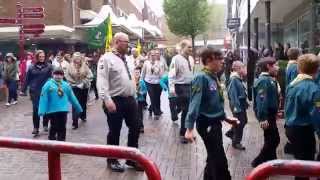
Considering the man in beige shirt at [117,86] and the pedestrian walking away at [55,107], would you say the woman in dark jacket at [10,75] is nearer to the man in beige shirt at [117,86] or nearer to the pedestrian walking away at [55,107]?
the pedestrian walking away at [55,107]

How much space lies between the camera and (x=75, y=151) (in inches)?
163

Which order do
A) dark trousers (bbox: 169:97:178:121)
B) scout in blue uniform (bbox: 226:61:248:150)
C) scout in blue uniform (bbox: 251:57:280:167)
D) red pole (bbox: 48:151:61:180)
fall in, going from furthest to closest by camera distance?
dark trousers (bbox: 169:97:178:121) < scout in blue uniform (bbox: 226:61:248:150) < scout in blue uniform (bbox: 251:57:280:167) < red pole (bbox: 48:151:61:180)

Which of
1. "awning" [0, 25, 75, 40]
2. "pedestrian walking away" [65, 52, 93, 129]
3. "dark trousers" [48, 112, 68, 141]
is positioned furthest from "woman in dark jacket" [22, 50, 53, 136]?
"awning" [0, 25, 75, 40]

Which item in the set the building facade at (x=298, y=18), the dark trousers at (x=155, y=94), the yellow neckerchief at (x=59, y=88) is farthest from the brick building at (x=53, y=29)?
the yellow neckerchief at (x=59, y=88)

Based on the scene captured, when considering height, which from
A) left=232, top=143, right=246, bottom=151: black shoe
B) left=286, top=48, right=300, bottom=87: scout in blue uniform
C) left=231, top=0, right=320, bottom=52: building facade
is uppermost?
left=231, top=0, right=320, bottom=52: building facade

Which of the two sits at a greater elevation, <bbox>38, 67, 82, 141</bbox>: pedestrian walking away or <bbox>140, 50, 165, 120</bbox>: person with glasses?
<bbox>140, 50, 165, 120</bbox>: person with glasses

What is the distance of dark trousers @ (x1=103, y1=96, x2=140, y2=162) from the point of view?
7.67 metres

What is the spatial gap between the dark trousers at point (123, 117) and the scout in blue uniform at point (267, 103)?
5.33 ft

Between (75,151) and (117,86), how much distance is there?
3525mm

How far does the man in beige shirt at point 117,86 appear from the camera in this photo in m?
7.59

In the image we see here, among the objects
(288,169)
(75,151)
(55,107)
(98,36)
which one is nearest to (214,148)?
(75,151)

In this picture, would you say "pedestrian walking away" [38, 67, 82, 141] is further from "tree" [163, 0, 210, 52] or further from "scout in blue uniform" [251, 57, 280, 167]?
"tree" [163, 0, 210, 52]

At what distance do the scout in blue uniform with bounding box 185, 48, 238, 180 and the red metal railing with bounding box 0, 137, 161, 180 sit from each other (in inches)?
77.1

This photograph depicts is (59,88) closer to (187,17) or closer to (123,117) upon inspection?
(123,117)
